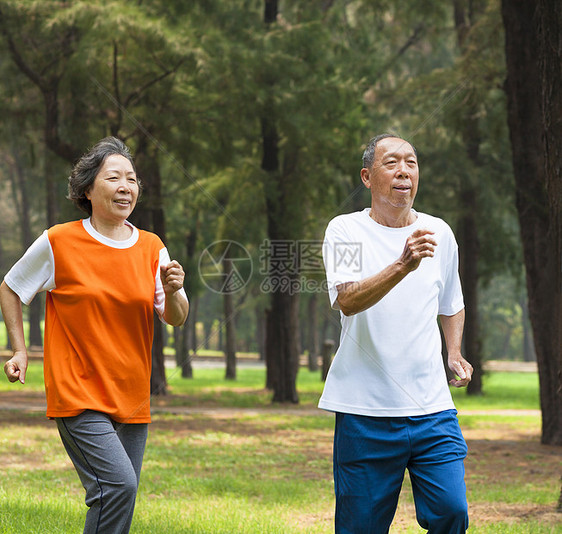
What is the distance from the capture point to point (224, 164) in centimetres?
1634

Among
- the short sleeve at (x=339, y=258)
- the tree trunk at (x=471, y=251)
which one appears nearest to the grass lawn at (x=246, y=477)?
the short sleeve at (x=339, y=258)

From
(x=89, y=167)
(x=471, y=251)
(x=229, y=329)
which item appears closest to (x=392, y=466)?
(x=89, y=167)

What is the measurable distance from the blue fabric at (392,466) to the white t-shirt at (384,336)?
2.7 inches

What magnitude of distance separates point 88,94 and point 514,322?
65.5 m

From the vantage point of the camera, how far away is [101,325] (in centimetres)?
360

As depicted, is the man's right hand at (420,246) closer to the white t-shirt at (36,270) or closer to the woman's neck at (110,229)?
the white t-shirt at (36,270)

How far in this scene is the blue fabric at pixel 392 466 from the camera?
10.8 ft

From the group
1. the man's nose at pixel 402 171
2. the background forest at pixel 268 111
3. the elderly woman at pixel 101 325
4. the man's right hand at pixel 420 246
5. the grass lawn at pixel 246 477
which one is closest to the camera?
the man's right hand at pixel 420 246

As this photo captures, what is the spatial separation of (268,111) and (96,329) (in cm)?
1236

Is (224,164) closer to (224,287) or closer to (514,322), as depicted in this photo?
(224,287)

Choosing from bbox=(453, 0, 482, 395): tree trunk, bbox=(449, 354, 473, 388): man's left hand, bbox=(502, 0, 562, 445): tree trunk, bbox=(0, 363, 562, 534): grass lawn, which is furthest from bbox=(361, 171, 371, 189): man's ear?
bbox=(453, 0, 482, 395): tree trunk

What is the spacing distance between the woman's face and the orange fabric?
138 millimetres

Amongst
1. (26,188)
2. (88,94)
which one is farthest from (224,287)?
(26,188)

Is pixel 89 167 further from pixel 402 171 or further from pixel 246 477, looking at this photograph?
pixel 246 477
